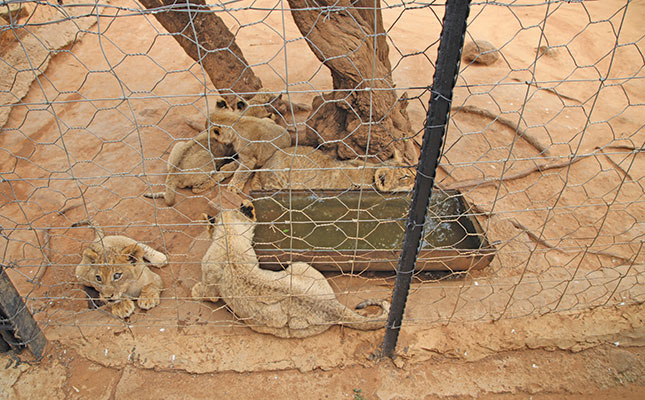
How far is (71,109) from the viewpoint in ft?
23.6

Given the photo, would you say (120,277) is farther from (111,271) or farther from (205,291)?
(205,291)

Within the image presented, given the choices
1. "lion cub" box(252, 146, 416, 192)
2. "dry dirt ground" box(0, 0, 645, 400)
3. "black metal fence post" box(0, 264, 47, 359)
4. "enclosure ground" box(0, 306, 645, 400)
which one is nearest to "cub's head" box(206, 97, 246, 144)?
"lion cub" box(252, 146, 416, 192)

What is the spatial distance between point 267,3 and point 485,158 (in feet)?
26.8

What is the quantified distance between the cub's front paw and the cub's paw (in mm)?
75

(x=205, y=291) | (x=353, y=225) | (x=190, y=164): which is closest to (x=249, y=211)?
(x=205, y=291)

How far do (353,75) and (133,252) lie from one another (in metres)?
2.90

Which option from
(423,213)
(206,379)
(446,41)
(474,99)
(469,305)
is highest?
(446,41)

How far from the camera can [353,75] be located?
4805 mm

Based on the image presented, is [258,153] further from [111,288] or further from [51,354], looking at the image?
[51,354]

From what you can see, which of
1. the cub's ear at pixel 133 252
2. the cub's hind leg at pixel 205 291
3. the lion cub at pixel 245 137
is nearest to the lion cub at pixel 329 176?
the lion cub at pixel 245 137

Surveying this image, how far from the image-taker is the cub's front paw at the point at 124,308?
380 cm

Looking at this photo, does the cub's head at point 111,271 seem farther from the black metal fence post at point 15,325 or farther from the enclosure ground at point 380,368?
the black metal fence post at point 15,325

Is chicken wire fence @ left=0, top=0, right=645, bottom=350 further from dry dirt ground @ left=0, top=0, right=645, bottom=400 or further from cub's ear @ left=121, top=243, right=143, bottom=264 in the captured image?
cub's ear @ left=121, top=243, right=143, bottom=264

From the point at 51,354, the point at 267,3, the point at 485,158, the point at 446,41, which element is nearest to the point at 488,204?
the point at 485,158
